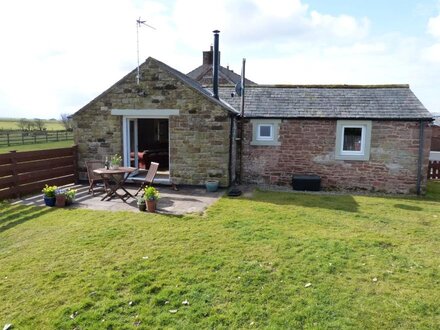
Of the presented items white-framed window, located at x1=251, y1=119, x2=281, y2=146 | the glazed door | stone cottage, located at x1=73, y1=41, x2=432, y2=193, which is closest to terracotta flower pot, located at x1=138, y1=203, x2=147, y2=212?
stone cottage, located at x1=73, y1=41, x2=432, y2=193

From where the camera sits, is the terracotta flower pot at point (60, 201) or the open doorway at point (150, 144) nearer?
the terracotta flower pot at point (60, 201)

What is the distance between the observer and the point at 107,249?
6.00 meters

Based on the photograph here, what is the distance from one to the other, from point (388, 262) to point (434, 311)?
1.47 meters

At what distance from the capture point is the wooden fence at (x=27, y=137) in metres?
30.1

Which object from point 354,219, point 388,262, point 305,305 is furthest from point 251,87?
point 305,305

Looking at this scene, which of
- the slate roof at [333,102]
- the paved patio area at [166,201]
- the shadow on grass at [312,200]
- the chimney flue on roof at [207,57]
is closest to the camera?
the paved patio area at [166,201]

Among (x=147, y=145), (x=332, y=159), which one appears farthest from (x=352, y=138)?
(x=147, y=145)

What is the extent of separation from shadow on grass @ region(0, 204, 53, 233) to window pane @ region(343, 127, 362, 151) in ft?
33.9

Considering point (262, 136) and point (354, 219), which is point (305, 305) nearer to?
point (354, 219)

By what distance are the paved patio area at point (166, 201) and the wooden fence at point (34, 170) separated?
0.45m

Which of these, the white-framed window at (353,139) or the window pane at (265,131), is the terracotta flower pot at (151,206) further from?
the white-framed window at (353,139)

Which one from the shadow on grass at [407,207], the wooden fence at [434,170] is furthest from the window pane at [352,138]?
the wooden fence at [434,170]

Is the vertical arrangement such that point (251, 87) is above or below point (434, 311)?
above

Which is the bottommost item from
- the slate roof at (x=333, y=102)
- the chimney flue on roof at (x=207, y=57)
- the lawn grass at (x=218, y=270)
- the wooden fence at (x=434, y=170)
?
the lawn grass at (x=218, y=270)
